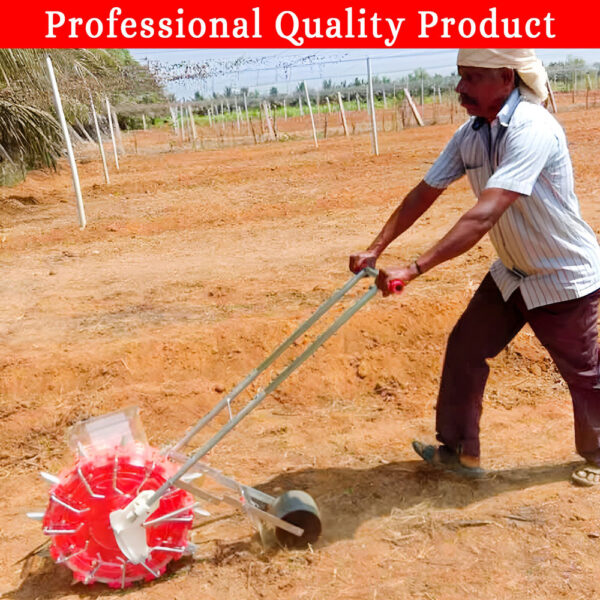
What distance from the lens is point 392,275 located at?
9.58ft

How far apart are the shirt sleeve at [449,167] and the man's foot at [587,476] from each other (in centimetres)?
159

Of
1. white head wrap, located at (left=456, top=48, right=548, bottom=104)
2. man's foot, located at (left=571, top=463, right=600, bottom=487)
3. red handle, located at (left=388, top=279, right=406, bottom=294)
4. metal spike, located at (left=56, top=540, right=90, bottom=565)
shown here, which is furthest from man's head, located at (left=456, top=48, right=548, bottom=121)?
metal spike, located at (left=56, top=540, right=90, bottom=565)

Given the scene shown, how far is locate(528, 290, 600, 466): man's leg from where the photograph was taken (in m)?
3.47

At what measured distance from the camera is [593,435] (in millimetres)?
Answer: 3705

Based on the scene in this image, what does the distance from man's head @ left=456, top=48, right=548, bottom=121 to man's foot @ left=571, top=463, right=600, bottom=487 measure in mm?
1820

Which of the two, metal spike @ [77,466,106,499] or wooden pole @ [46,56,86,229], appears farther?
wooden pole @ [46,56,86,229]

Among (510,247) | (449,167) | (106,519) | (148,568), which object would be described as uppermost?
(449,167)

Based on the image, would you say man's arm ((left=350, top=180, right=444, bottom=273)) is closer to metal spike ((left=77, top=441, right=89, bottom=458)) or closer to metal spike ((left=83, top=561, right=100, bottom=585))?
metal spike ((left=77, top=441, right=89, bottom=458))

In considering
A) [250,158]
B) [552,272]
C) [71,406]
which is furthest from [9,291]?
[250,158]

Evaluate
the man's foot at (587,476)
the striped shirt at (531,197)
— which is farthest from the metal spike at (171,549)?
the man's foot at (587,476)

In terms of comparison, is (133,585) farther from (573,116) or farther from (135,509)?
(573,116)

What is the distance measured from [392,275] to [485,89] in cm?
92

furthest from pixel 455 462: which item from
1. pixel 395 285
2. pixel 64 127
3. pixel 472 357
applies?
pixel 64 127

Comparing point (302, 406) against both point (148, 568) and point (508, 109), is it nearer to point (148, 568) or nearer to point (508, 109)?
point (148, 568)
